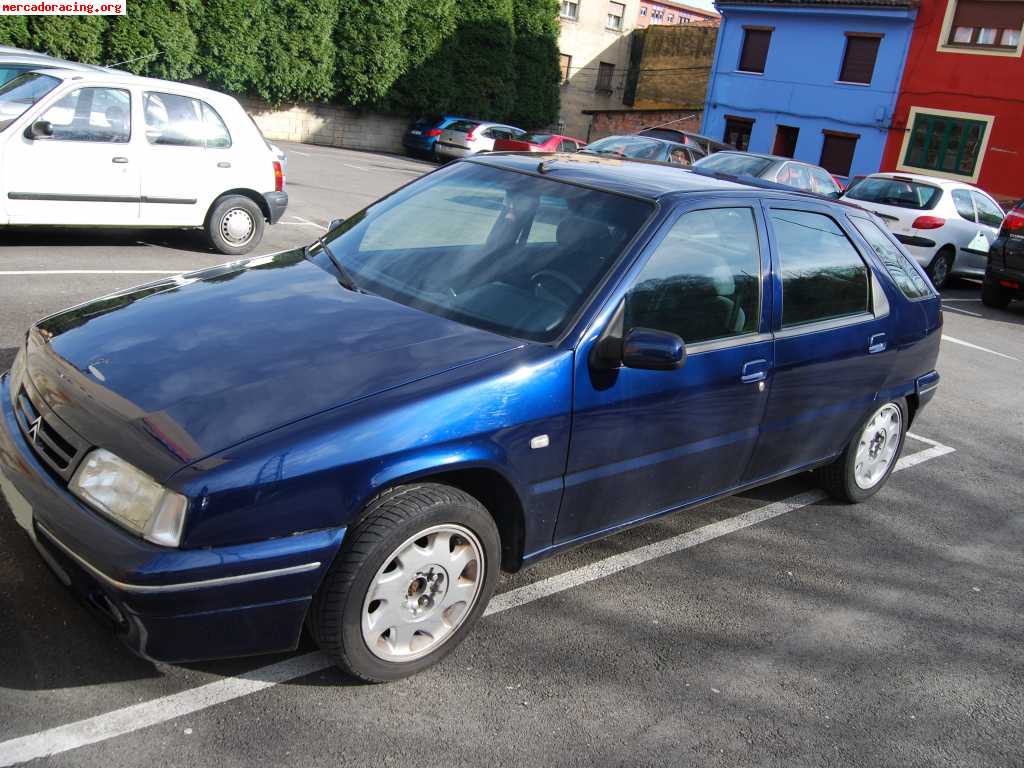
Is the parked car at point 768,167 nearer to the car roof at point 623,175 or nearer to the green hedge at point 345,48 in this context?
the car roof at point 623,175

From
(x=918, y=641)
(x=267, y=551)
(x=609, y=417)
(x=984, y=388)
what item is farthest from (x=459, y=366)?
(x=984, y=388)

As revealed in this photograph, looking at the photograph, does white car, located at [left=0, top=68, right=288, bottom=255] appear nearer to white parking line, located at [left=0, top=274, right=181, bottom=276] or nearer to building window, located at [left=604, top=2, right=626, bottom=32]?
white parking line, located at [left=0, top=274, right=181, bottom=276]

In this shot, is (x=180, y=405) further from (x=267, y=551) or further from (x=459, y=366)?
(x=459, y=366)

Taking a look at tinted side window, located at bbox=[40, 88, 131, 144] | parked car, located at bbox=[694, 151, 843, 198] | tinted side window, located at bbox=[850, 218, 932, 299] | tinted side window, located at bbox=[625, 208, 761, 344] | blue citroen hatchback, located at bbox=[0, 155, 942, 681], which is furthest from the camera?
parked car, located at bbox=[694, 151, 843, 198]

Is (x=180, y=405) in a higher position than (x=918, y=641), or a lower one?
higher

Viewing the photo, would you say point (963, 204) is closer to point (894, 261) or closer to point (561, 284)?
point (894, 261)

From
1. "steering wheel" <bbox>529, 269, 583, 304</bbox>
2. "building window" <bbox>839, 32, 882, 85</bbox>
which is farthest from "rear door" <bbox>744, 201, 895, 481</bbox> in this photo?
"building window" <bbox>839, 32, 882, 85</bbox>

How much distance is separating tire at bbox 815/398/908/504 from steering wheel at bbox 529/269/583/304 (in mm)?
2178

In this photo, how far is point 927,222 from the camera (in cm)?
1392

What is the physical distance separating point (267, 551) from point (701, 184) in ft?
8.36

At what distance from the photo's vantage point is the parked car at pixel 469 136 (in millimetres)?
28234

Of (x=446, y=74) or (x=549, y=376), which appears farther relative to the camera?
(x=446, y=74)

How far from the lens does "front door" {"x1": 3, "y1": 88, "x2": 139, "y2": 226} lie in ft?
26.9

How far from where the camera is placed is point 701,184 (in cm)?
423
